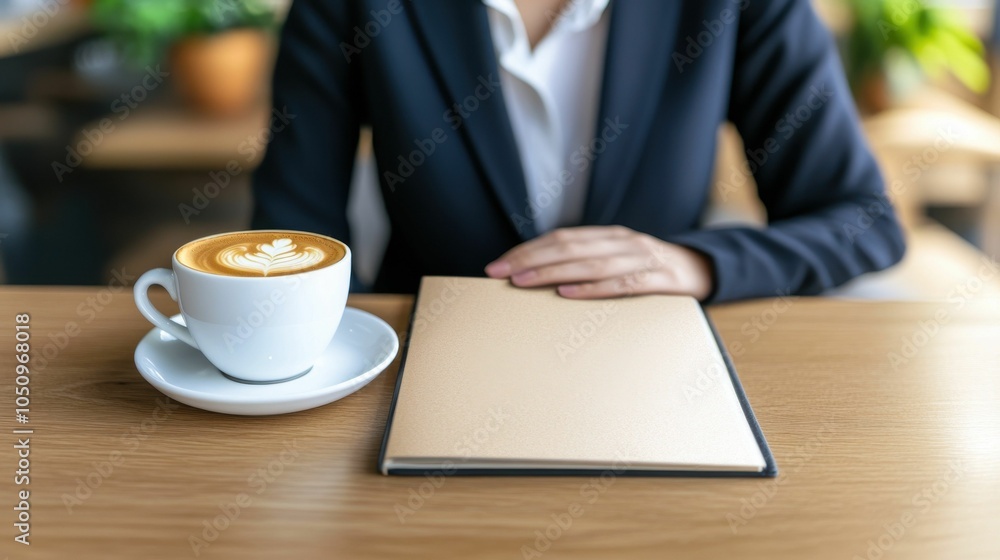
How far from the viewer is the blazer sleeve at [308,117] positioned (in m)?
1.07

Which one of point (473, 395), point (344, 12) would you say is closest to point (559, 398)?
point (473, 395)

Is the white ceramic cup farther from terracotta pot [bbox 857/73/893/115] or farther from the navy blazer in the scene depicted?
terracotta pot [bbox 857/73/893/115]

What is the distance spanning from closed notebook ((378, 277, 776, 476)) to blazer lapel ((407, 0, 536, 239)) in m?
0.32

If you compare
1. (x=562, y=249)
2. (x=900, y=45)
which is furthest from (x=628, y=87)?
(x=900, y=45)

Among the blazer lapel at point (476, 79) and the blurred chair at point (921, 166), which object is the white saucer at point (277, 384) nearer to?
the blazer lapel at point (476, 79)

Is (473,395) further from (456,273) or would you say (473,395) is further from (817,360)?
(456,273)

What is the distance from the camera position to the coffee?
0.58 metres

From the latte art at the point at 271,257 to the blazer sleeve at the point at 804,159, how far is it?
18.0 inches

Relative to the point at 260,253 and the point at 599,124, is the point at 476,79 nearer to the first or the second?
the point at 599,124

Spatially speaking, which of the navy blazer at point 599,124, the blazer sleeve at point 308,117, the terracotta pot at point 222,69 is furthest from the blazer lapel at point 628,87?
the terracotta pot at point 222,69

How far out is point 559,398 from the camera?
1.86 feet

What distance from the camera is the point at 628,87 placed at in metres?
1.04

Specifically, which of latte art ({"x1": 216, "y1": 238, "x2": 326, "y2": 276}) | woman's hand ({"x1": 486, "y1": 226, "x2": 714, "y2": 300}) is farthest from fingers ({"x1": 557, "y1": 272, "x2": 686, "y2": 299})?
latte art ({"x1": 216, "y1": 238, "x2": 326, "y2": 276})

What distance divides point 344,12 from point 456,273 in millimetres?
358
